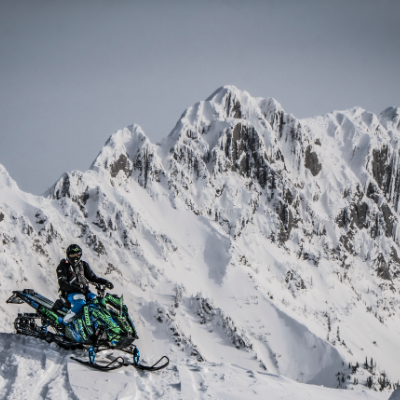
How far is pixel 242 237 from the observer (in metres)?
107

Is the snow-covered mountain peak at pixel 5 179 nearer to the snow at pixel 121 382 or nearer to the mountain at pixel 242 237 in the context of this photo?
the mountain at pixel 242 237

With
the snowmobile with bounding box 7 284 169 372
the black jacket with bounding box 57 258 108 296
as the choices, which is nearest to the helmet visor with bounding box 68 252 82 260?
the black jacket with bounding box 57 258 108 296

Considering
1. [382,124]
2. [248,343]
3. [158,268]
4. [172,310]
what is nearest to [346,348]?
[248,343]

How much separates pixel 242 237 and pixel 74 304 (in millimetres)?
97358

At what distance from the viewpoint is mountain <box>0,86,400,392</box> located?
259 feet

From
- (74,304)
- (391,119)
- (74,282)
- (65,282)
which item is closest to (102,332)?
(74,304)

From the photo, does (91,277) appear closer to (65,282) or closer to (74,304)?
(65,282)

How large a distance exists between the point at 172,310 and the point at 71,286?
74017 millimetres

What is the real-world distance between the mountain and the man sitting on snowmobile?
59989 millimetres

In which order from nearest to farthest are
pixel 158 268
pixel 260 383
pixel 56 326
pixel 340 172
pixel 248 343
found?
pixel 260 383
pixel 56 326
pixel 248 343
pixel 158 268
pixel 340 172

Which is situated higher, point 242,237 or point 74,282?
point 242,237

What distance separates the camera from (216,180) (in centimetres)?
11362

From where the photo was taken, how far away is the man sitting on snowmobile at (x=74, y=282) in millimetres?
10945

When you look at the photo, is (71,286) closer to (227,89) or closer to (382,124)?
(227,89)
